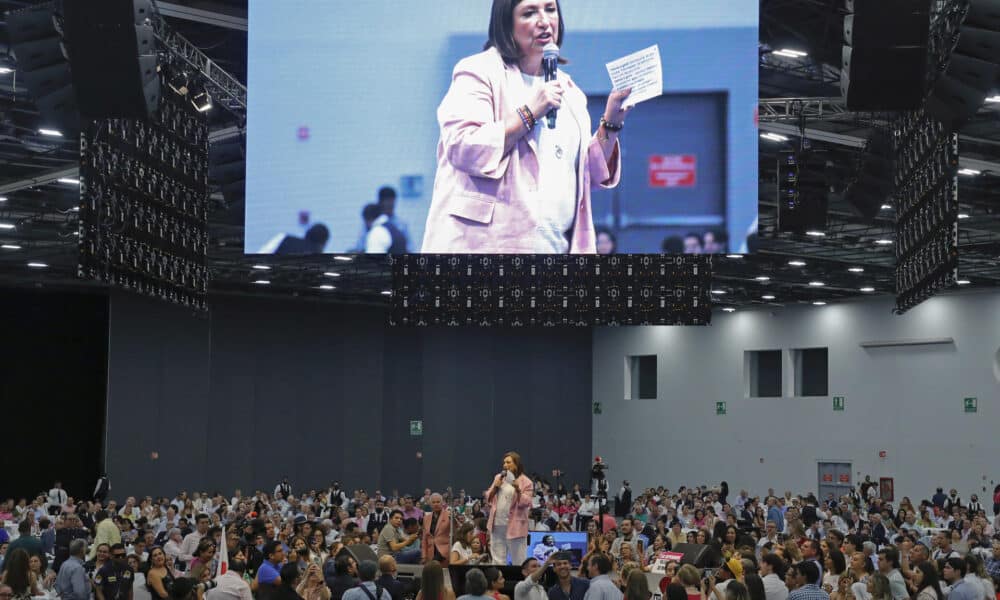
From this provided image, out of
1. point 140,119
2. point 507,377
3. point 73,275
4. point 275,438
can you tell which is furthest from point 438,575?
point 507,377

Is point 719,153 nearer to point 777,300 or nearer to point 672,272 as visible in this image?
point 672,272

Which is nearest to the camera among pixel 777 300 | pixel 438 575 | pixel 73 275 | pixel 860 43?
pixel 438 575

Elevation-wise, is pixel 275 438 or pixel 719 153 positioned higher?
pixel 719 153

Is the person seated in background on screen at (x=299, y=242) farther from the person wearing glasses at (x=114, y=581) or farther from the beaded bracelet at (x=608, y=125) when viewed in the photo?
the person wearing glasses at (x=114, y=581)

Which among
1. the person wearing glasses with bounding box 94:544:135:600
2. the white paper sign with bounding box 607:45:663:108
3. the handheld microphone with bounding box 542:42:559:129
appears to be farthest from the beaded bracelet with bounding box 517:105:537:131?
the person wearing glasses with bounding box 94:544:135:600

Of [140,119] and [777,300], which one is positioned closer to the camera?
[140,119]

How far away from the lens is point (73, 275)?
3378 centimetres

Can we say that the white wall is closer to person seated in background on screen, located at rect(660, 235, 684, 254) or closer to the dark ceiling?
the dark ceiling

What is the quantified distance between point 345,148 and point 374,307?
83.5ft

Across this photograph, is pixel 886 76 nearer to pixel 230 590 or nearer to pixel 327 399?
pixel 230 590

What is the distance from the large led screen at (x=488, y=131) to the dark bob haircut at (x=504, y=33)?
0.02 metres

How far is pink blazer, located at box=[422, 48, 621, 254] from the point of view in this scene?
14.7m

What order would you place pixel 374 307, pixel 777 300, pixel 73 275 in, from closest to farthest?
pixel 73 275, pixel 777 300, pixel 374 307

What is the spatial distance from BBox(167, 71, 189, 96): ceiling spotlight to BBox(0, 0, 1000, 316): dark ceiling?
2.22ft
